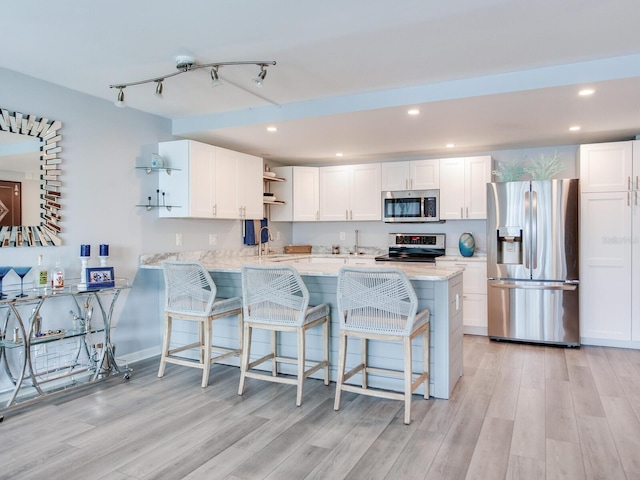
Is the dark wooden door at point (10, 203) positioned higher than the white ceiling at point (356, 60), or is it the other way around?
the white ceiling at point (356, 60)

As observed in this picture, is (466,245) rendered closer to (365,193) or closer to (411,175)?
(411,175)

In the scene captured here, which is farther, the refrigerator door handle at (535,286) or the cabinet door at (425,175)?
the cabinet door at (425,175)

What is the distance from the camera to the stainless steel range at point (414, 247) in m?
5.73

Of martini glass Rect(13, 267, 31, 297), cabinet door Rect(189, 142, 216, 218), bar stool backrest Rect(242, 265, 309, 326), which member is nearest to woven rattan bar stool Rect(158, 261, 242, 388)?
bar stool backrest Rect(242, 265, 309, 326)

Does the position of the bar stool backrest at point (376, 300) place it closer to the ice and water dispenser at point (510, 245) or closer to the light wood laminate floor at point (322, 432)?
the light wood laminate floor at point (322, 432)

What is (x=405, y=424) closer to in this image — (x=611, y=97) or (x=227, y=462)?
(x=227, y=462)

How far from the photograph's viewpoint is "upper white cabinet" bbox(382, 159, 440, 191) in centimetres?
556

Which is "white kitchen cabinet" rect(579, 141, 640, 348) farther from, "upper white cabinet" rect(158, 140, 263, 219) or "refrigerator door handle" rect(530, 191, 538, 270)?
"upper white cabinet" rect(158, 140, 263, 219)

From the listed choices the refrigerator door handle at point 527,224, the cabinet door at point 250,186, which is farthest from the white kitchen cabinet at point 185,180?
the refrigerator door handle at point 527,224

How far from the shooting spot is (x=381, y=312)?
112 inches

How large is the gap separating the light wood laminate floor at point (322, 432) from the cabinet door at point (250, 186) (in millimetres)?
2145

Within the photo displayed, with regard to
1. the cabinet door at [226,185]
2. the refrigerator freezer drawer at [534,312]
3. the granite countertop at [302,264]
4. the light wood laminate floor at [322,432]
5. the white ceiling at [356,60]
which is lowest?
the light wood laminate floor at [322,432]

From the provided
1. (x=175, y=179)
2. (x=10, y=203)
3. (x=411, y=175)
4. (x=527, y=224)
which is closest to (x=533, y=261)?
(x=527, y=224)

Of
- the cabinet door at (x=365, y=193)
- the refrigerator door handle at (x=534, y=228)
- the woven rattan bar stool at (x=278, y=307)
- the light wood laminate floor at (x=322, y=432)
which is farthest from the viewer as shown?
the cabinet door at (x=365, y=193)
